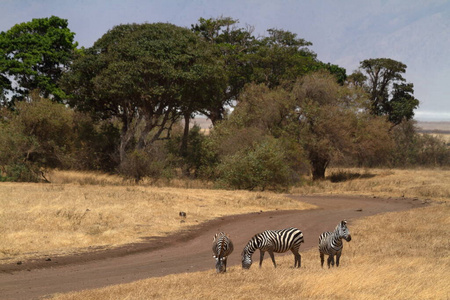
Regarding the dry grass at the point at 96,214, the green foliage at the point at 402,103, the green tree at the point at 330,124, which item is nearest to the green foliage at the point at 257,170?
the dry grass at the point at 96,214

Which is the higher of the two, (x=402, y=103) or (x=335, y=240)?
(x=402, y=103)

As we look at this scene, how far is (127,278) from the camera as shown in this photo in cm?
1391

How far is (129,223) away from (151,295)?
38.2ft

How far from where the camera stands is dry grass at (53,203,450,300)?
36.0 feet

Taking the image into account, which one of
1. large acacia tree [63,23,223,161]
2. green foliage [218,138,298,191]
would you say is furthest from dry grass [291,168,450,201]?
large acacia tree [63,23,223,161]

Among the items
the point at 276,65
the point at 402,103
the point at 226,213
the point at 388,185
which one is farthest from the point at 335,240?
the point at 402,103

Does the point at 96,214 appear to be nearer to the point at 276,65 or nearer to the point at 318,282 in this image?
the point at 318,282

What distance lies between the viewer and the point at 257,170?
38.2 metres

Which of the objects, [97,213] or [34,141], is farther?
[34,141]

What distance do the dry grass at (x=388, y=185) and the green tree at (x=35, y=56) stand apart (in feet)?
91.8

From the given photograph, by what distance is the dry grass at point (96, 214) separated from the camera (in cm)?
1823

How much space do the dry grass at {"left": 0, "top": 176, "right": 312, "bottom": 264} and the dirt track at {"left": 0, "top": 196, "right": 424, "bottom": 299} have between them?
996 millimetres

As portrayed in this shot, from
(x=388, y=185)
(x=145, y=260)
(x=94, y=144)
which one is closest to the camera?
(x=145, y=260)

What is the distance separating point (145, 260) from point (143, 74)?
29.4 metres
